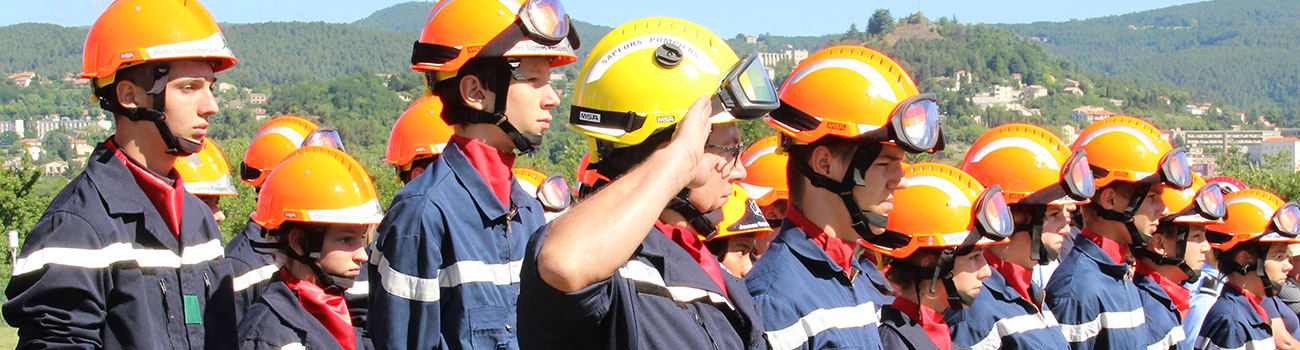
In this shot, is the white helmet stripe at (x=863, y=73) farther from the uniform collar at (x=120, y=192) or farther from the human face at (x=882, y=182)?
the uniform collar at (x=120, y=192)

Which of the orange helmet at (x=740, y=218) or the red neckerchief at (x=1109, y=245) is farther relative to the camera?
the red neckerchief at (x=1109, y=245)

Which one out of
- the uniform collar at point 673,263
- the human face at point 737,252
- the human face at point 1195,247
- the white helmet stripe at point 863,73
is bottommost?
the human face at point 1195,247

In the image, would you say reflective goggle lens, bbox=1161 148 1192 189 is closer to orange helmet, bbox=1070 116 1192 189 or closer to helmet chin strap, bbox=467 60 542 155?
orange helmet, bbox=1070 116 1192 189

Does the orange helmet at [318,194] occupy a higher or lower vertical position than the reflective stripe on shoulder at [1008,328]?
higher

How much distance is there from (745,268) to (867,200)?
2302mm

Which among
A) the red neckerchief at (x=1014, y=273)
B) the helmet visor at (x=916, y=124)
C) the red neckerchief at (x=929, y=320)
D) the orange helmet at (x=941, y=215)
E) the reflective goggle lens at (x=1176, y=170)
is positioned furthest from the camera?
the reflective goggle lens at (x=1176, y=170)

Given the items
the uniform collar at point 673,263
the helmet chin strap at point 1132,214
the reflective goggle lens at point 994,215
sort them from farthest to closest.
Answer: the helmet chin strap at point 1132,214, the reflective goggle lens at point 994,215, the uniform collar at point 673,263

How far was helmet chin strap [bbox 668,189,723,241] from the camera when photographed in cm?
412

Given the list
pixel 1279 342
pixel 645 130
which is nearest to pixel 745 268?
pixel 645 130

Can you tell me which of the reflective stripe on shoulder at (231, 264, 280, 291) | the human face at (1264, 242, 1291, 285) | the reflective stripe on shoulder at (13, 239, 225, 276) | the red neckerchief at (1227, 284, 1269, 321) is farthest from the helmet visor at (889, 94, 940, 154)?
the human face at (1264, 242, 1291, 285)

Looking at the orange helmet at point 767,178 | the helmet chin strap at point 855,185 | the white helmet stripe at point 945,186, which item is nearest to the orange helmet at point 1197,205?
the orange helmet at point 767,178

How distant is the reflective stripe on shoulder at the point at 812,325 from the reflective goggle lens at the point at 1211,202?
20.4 feet

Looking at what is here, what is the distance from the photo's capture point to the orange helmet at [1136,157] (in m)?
9.32

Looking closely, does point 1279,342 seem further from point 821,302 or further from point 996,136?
point 821,302
